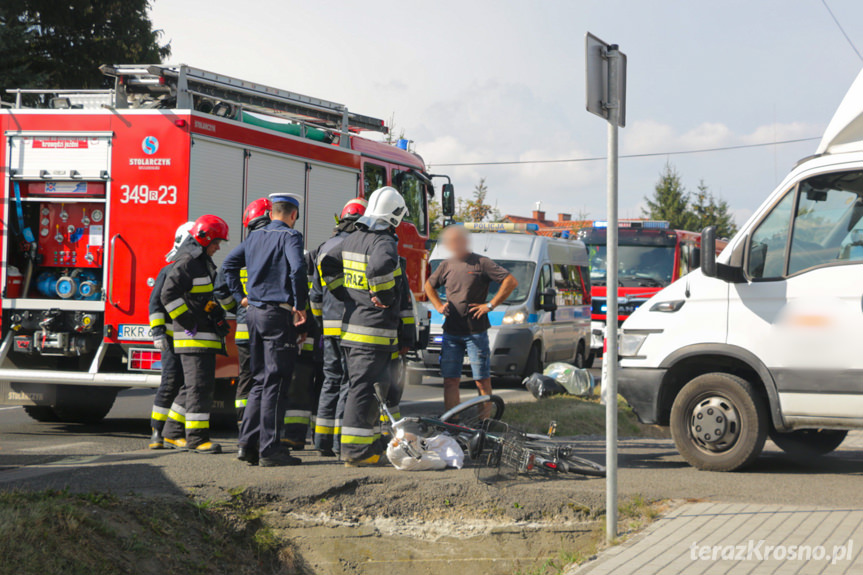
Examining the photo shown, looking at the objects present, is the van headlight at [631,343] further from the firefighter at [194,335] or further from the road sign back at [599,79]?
the firefighter at [194,335]

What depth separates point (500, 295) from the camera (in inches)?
339

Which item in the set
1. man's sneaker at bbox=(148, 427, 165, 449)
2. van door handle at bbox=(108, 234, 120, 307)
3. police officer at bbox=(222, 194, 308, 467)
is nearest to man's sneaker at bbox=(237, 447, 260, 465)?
police officer at bbox=(222, 194, 308, 467)

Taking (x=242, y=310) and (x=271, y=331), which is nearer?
(x=271, y=331)

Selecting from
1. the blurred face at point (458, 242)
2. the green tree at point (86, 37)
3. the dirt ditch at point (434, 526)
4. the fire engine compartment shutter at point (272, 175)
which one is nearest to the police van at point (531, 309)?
the fire engine compartment shutter at point (272, 175)

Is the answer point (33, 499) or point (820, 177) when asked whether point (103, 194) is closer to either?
point (33, 499)

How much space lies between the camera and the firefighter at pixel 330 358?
6.94 meters

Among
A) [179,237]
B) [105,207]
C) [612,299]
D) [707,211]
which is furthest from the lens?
[707,211]

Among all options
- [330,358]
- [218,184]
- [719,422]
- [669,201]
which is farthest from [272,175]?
[669,201]

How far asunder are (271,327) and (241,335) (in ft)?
2.15

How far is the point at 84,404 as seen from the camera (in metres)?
9.47

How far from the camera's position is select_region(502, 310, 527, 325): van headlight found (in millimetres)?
13752

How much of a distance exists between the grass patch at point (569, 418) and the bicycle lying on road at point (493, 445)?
6.03 feet

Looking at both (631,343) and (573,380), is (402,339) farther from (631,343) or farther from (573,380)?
(573,380)

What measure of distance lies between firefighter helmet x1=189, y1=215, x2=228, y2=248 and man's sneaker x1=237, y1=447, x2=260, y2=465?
1.99m
